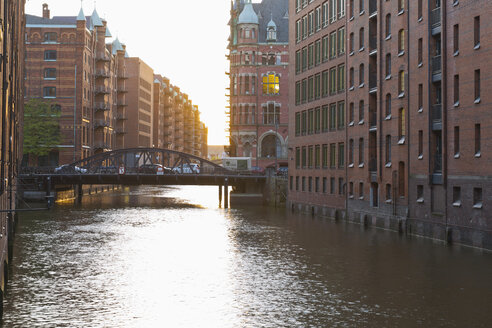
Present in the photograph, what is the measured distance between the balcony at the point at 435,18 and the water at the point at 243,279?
1346 cm

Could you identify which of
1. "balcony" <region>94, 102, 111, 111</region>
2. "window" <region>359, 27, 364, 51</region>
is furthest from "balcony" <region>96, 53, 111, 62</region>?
"window" <region>359, 27, 364, 51</region>

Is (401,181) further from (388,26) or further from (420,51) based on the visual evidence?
(388,26)

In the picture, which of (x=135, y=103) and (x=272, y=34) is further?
(x=135, y=103)

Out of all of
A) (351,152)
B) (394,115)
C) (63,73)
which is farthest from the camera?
(63,73)

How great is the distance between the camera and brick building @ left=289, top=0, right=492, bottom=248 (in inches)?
1586

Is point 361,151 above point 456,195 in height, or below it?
above

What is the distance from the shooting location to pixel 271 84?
11750 cm

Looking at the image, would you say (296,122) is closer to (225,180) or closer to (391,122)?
(225,180)

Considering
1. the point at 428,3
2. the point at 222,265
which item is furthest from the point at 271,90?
the point at 222,265

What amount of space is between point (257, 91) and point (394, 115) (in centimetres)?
6651

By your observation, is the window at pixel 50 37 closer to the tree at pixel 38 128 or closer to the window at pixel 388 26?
the tree at pixel 38 128

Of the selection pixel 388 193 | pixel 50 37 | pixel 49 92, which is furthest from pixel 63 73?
pixel 388 193

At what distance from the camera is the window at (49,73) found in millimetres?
108875

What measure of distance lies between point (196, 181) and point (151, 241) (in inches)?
1632
